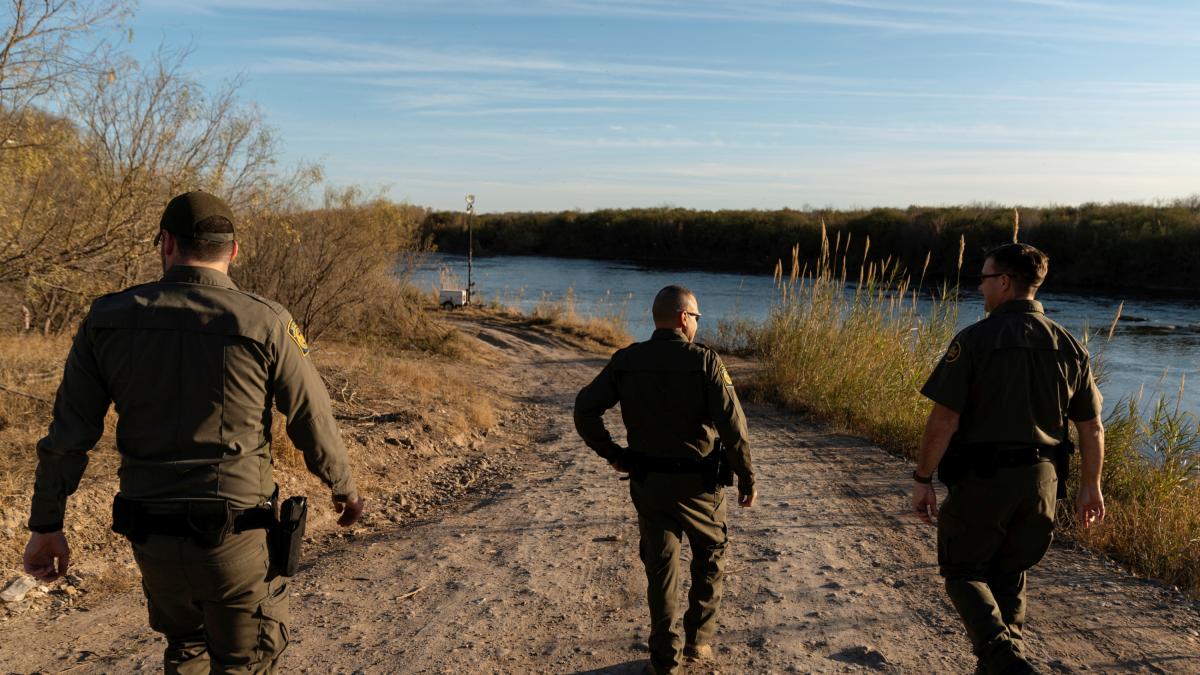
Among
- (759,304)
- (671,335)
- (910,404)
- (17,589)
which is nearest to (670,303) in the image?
(671,335)

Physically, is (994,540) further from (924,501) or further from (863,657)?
(863,657)

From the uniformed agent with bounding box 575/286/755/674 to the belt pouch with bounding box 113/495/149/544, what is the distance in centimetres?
171

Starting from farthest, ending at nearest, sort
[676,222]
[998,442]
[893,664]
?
1. [676,222]
2. [893,664]
3. [998,442]

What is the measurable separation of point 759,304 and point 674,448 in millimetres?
23049

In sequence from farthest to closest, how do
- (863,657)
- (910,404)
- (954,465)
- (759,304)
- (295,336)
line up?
(759,304) < (910,404) < (863,657) < (954,465) < (295,336)

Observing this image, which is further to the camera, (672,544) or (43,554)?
(672,544)

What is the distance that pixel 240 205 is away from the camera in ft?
30.1

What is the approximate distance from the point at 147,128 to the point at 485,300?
16951 mm

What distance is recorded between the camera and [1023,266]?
10.9 ft

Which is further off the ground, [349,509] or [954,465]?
[954,465]

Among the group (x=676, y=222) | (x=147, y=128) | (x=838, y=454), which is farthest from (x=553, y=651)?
(x=676, y=222)

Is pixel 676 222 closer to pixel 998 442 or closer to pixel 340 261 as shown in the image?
pixel 340 261

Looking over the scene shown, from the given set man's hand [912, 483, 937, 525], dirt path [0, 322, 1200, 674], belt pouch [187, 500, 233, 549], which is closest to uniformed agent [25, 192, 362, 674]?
belt pouch [187, 500, 233, 549]

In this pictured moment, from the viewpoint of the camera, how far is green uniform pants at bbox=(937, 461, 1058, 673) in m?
3.12
